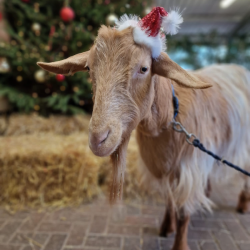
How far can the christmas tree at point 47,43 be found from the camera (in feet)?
11.6

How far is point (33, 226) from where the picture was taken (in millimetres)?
2307

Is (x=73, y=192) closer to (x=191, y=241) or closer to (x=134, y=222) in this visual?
(x=134, y=222)

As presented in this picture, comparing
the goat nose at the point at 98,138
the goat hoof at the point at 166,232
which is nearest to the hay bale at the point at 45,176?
the goat hoof at the point at 166,232

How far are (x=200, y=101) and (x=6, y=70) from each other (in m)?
3.26

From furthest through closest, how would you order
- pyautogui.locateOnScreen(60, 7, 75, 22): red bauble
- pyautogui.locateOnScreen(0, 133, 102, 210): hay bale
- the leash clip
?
1. pyautogui.locateOnScreen(60, 7, 75, 22): red bauble
2. pyautogui.locateOnScreen(0, 133, 102, 210): hay bale
3. the leash clip

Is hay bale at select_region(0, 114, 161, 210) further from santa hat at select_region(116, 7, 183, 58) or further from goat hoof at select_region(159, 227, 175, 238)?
santa hat at select_region(116, 7, 183, 58)

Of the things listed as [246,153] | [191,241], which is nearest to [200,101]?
[246,153]

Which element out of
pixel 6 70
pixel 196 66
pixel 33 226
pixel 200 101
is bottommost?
pixel 33 226

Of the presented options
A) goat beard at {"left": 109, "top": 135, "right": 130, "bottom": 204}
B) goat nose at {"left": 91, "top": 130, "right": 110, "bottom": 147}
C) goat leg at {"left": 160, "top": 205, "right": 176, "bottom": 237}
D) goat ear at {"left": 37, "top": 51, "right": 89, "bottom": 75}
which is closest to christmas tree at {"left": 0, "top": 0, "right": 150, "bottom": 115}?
goat ear at {"left": 37, "top": 51, "right": 89, "bottom": 75}

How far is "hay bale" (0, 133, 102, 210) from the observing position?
8.71ft

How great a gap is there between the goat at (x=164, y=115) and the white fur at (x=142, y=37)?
2cm

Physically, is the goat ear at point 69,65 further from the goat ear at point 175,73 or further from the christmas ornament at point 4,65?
the christmas ornament at point 4,65

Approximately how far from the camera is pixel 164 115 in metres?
1.49

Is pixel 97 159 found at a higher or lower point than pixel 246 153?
lower
